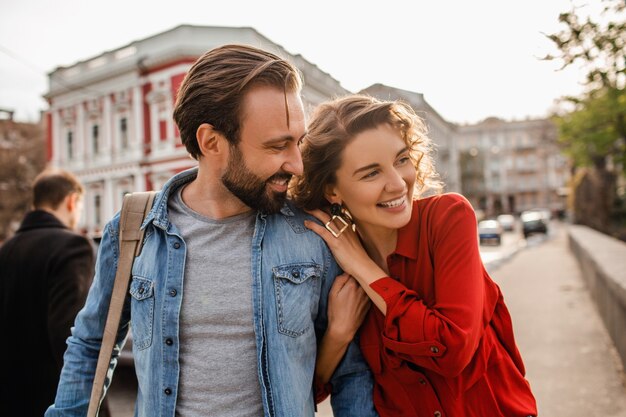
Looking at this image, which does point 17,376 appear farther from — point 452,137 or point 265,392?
point 452,137

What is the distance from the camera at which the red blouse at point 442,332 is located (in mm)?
1728

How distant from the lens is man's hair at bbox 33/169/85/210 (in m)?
3.46

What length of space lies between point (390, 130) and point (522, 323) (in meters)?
6.34

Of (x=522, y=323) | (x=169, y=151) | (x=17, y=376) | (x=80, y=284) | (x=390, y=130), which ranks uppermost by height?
(x=169, y=151)

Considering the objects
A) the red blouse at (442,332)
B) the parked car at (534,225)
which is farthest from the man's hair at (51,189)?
the parked car at (534,225)

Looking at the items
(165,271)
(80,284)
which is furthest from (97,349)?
(80,284)

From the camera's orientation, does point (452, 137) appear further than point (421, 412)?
Yes

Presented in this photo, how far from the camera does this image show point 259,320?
1.78 metres

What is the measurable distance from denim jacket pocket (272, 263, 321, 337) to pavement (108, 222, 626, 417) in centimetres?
313

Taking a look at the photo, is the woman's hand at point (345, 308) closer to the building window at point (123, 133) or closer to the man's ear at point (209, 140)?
the man's ear at point (209, 140)

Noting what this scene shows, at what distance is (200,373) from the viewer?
5.82 feet

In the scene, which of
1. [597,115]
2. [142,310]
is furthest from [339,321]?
[597,115]

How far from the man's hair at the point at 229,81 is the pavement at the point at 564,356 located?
3546 mm

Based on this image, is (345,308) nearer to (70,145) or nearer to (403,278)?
(403,278)
